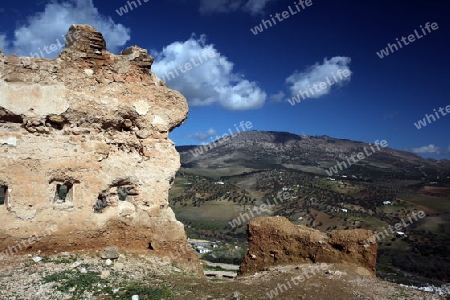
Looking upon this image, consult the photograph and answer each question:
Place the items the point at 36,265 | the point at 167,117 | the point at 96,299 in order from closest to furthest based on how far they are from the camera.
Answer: the point at 96,299 → the point at 36,265 → the point at 167,117

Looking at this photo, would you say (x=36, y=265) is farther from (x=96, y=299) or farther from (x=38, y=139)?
(x=38, y=139)

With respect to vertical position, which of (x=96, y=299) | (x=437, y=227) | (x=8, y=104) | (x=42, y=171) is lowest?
(x=437, y=227)

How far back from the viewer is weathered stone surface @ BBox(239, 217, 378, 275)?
36.0 feet

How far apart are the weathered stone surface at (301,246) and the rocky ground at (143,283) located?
3.43 ft

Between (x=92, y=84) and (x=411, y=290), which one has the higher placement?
(x=92, y=84)

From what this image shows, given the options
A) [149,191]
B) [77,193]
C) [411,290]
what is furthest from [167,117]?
[411,290]

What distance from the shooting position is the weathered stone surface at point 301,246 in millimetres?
10977

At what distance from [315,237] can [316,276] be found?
214 cm

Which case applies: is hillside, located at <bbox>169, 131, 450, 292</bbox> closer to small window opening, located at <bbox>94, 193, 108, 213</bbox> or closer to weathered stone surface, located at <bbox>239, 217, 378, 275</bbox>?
weathered stone surface, located at <bbox>239, 217, 378, 275</bbox>

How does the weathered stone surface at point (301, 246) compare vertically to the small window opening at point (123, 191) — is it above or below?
below

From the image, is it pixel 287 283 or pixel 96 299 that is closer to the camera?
pixel 96 299

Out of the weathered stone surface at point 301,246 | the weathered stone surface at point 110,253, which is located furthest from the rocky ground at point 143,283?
the weathered stone surface at point 301,246

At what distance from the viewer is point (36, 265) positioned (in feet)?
27.7

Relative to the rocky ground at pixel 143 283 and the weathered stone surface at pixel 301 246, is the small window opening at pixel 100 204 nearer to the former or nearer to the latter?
the rocky ground at pixel 143 283
